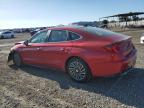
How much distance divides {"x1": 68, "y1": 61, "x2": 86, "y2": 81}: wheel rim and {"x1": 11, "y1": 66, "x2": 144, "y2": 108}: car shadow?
19 cm

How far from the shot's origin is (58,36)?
7465mm

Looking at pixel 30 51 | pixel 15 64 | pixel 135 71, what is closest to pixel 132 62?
pixel 135 71

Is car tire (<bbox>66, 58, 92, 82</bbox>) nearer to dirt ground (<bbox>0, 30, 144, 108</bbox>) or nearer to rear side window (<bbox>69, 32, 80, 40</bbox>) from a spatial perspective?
dirt ground (<bbox>0, 30, 144, 108</bbox>)

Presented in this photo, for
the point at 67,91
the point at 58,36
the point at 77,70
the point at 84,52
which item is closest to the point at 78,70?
the point at 77,70

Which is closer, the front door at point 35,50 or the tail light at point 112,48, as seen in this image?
the tail light at point 112,48

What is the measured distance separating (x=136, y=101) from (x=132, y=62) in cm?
163

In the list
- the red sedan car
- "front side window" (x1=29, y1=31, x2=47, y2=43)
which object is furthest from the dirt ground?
"front side window" (x1=29, y1=31, x2=47, y2=43)

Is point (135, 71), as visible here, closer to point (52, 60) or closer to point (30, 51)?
point (52, 60)

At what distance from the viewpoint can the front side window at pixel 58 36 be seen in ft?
23.8

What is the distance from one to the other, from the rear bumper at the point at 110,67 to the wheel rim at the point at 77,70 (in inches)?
12.9

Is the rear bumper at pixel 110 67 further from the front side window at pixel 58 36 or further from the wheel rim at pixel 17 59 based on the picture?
the wheel rim at pixel 17 59

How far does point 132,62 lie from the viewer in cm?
664

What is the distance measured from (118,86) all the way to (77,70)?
118 centimetres

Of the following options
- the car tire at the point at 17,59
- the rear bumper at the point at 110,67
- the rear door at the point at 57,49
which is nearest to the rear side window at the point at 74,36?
the rear door at the point at 57,49
